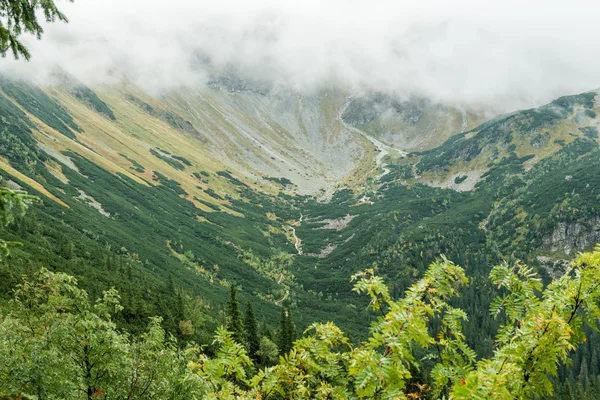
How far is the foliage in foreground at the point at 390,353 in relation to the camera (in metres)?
4.96

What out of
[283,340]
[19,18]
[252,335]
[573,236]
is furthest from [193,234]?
[573,236]

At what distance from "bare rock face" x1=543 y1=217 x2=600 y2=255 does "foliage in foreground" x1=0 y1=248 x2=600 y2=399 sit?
191 metres

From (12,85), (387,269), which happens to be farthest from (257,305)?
(12,85)

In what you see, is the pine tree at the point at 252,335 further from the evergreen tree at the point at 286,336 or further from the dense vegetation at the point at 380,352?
the dense vegetation at the point at 380,352

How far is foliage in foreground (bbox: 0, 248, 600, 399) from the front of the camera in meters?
4.96

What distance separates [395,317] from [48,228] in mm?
76729

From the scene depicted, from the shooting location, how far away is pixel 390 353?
543cm

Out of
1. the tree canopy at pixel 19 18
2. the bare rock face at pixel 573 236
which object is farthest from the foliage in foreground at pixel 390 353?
the bare rock face at pixel 573 236

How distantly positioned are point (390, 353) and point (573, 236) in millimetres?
201884

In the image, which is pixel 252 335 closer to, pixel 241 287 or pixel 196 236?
pixel 241 287

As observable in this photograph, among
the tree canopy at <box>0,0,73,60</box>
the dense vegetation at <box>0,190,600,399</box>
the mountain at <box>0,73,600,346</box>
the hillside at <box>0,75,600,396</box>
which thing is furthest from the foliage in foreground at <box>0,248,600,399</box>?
the mountain at <box>0,73,600,346</box>

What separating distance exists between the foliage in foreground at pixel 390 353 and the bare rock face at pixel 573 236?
191 meters

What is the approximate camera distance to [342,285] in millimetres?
146250

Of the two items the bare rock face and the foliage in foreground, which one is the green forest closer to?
the foliage in foreground
